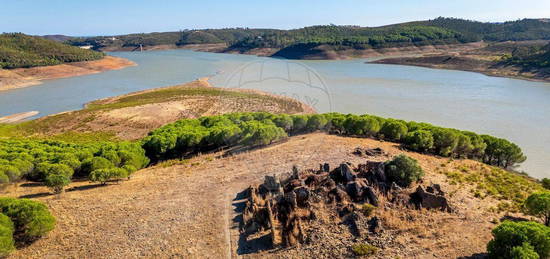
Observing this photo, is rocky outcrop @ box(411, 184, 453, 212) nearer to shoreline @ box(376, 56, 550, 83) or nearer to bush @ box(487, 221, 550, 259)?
bush @ box(487, 221, 550, 259)

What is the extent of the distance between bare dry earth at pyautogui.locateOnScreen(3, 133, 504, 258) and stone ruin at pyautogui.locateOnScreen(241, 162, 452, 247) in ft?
2.28

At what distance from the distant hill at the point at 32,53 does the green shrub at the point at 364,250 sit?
118 meters

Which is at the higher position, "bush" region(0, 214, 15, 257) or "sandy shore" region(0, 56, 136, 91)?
"sandy shore" region(0, 56, 136, 91)

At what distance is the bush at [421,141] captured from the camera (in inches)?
1021

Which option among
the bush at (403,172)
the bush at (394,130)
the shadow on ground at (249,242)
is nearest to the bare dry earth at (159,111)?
the bush at (394,130)

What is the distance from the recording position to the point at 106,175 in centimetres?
2025

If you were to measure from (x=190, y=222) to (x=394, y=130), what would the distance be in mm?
21406

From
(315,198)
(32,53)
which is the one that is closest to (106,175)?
(315,198)

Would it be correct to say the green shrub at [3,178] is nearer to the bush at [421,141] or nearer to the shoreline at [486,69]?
the bush at [421,141]

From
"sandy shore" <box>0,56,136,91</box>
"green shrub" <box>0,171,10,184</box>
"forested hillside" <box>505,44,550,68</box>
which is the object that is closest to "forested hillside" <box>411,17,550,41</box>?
"forested hillside" <box>505,44,550,68</box>

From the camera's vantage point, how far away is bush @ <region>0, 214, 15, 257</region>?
12.4m

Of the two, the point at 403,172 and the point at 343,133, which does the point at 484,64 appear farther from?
the point at 403,172

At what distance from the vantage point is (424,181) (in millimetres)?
19031

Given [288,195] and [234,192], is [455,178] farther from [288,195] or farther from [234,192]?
[234,192]
